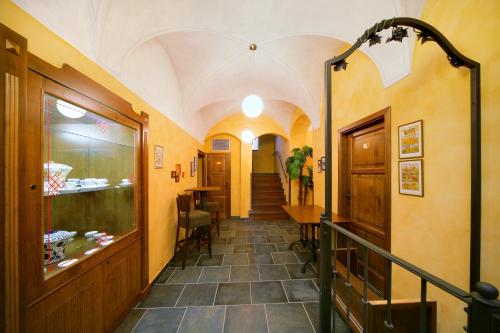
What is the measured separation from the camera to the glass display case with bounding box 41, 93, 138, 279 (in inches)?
47.6

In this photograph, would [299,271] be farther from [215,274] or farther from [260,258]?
[215,274]

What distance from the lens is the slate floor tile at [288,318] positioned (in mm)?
1721

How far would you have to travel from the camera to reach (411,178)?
1632 mm

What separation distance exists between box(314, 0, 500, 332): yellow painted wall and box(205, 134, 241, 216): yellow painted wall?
447 centimetres

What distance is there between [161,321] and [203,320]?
17.1 inches

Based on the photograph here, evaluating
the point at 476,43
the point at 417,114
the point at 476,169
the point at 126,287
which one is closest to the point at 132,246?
the point at 126,287

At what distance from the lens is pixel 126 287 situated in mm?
1852

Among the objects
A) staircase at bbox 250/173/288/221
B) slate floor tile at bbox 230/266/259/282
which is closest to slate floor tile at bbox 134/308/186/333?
slate floor tile at bbox 230/266/259/282

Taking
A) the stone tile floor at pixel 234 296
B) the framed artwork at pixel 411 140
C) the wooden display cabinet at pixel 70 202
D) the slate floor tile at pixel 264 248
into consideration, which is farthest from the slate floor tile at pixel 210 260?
the framed artwork at pixel 411 140

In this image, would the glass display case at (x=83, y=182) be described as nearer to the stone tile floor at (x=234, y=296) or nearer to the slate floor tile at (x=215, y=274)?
the stone tile floor at (x=234, y=296)

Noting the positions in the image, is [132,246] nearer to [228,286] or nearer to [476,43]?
[228,286]

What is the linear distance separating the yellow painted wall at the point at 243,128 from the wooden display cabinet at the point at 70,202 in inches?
A: 144

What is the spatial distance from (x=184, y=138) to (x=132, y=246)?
7.68 ft

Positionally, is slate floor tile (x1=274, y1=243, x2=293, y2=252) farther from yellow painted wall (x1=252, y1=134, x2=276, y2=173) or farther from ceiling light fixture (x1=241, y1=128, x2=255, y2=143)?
yellow painted wall (x1=252, y1=134, x2=276, y2=173)
